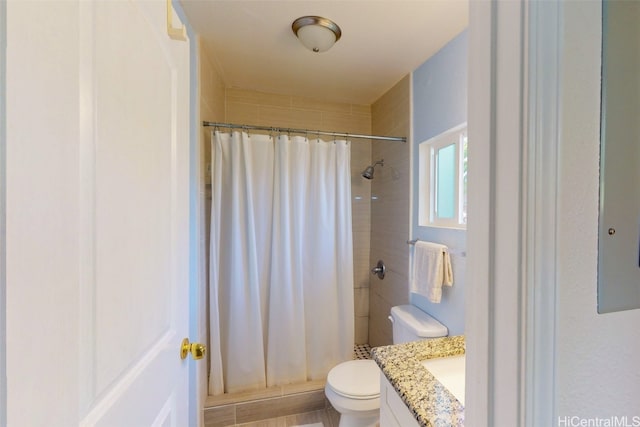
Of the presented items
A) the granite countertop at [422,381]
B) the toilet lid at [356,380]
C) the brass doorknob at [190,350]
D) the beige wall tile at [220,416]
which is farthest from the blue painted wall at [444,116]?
the beige wall tile at [220,416]

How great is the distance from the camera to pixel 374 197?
239 centimetres

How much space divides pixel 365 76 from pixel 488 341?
194cm

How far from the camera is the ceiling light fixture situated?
1.36 metres

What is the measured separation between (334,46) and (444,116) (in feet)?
2.50

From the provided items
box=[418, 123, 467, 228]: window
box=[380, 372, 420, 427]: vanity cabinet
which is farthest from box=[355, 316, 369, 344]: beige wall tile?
box=[380, 372, 420, 427]: vanity cabinet

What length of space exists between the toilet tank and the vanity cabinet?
0.57m

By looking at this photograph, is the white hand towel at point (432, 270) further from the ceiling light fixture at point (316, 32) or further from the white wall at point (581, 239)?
the ceiling light fixture at point (316, 32)

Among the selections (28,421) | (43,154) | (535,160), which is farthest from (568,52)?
(28,421)

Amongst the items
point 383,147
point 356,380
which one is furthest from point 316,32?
point 356,380

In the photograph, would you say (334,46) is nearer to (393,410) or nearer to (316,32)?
(316,32)

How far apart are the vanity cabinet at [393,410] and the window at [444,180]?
92cm

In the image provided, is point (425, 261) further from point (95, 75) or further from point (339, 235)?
point (95, 75)

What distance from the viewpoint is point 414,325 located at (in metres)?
1.50

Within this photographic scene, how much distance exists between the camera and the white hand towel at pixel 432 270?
143 cm
